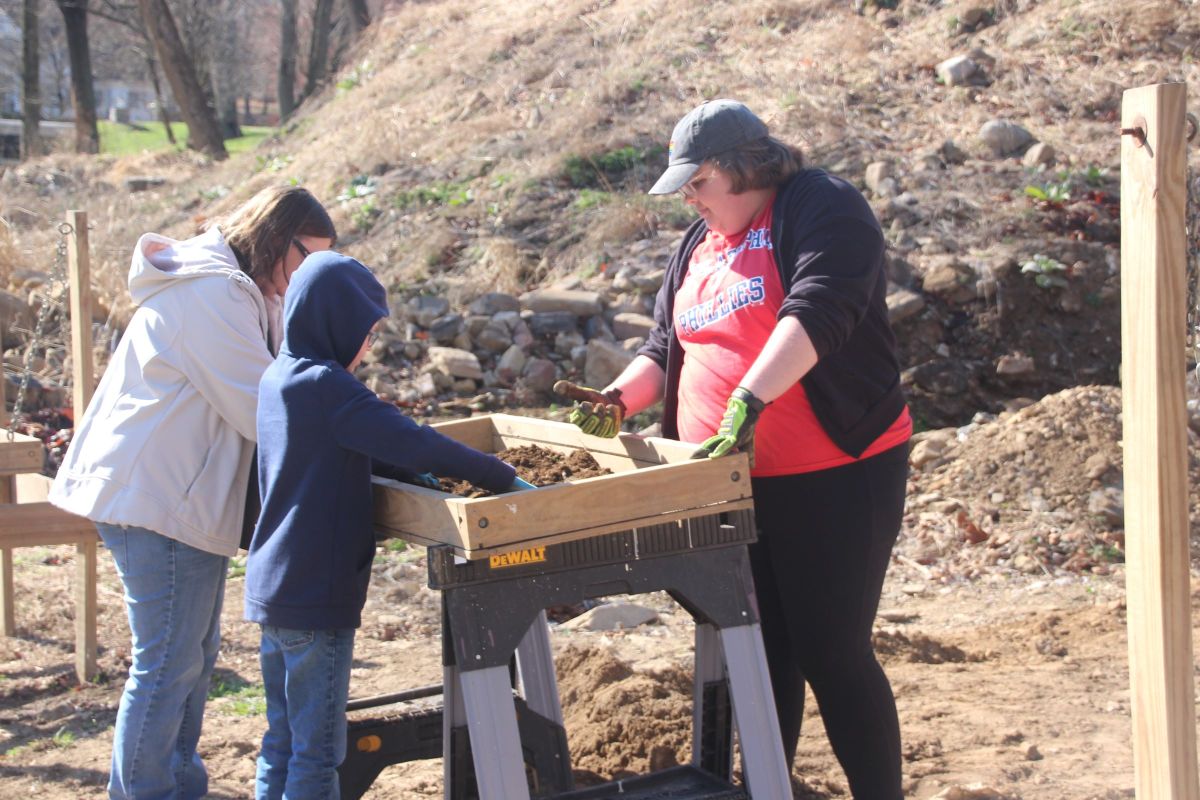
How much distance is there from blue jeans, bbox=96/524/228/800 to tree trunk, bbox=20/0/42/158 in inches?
940

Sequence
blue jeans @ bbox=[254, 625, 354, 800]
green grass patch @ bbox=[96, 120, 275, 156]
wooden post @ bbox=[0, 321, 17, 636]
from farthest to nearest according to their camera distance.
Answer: green grass patch @ bbox=[96, 120, 275, 156]
wooden post @ bbox=[0, 321, 17, 636]
blue jeans @ bbox=[254, 625, 354, 800]

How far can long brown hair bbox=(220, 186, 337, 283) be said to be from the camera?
3.31 meters

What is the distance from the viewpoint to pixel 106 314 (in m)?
9.95

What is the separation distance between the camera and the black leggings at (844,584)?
9.66 ft

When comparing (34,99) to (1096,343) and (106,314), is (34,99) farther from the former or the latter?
(1096,343)

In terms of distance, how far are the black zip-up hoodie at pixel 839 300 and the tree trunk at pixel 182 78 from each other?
1973 centimetres

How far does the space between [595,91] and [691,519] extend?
11.5 metres

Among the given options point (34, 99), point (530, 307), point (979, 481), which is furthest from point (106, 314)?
point (34, 99)

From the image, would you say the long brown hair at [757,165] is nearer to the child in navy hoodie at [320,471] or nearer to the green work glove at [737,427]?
the green work glove at [737,427]

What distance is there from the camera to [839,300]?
276 cm

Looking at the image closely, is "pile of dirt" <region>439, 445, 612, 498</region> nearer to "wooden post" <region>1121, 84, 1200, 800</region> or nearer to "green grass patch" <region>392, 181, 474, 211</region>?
"wooden post" <region>1121, 84, 1200, 800</region>

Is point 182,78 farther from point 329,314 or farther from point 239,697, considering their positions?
point 329,314

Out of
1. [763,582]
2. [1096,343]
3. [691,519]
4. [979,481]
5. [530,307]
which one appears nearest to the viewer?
[691,519]

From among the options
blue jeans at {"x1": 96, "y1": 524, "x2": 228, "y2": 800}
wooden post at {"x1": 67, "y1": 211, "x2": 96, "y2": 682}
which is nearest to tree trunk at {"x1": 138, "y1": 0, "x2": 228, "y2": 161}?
wooden post at {"x1": 67, "y1": 211, "x2": 96, "y2": 682}
